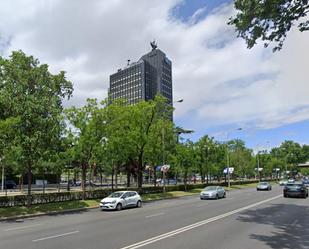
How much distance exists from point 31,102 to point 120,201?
9349 mm

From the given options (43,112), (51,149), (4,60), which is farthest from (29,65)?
(51,149)

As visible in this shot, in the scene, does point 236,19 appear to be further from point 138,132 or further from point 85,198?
point 138,132

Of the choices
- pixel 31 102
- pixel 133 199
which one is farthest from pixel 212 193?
pixel 31 102

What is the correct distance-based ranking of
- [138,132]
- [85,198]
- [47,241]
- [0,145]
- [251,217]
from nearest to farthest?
[47,241], [251,217], [0,145], [85,198], [138,132]

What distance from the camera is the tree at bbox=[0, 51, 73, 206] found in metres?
26.8

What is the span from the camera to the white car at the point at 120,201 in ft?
88.5

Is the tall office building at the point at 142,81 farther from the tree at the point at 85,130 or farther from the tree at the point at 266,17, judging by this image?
the tree at the point at 266,17

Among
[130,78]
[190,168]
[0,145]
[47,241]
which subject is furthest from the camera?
[130,78]

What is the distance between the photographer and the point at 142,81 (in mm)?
68562

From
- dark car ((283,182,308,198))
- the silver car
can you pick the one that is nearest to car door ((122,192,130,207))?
the silver car

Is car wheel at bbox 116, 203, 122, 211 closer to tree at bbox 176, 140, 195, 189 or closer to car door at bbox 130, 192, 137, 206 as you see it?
car door at bbox 130, 192, 137, 206

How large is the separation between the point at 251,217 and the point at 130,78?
183 ft

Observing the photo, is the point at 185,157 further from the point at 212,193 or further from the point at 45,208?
the point at 45,208

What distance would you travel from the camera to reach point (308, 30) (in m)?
14.9
